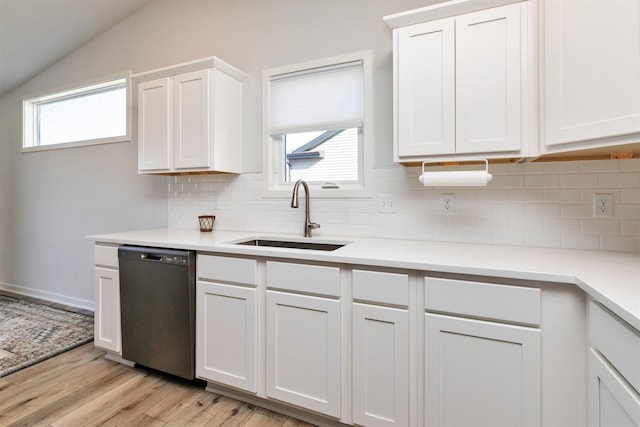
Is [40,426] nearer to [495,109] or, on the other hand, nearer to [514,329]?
[514,329]

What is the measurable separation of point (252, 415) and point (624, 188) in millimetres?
2246

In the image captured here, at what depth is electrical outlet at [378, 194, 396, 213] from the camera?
2117mm

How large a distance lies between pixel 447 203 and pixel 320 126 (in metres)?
1.03

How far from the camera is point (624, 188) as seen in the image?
1610 mm

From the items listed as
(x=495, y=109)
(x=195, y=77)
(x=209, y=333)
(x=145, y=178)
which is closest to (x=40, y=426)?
(x=209, y=333)

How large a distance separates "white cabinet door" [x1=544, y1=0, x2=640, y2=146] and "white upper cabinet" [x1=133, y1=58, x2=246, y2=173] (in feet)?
6.49

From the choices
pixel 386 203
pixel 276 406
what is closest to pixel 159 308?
pixel 276 406

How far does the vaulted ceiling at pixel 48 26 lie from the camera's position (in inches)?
111

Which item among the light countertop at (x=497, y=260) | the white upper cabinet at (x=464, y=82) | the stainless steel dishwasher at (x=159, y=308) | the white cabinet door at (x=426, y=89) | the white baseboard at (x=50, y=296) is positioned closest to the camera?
the light countertop at (x=497, y=260)

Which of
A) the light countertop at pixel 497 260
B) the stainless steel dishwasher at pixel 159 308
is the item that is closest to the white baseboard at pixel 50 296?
the stainless steel dishwasher at pixel 159 308

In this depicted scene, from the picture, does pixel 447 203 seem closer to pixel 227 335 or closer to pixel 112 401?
pixel 227 335

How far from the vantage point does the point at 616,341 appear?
3.09 ft

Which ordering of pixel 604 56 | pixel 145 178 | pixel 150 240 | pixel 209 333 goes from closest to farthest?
pixel 604 56, pixel 209 333, pixel 150 240, pixel 145 178

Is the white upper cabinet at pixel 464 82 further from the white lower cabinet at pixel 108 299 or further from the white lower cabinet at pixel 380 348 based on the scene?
the white lower cabinet at pixel 108 299
